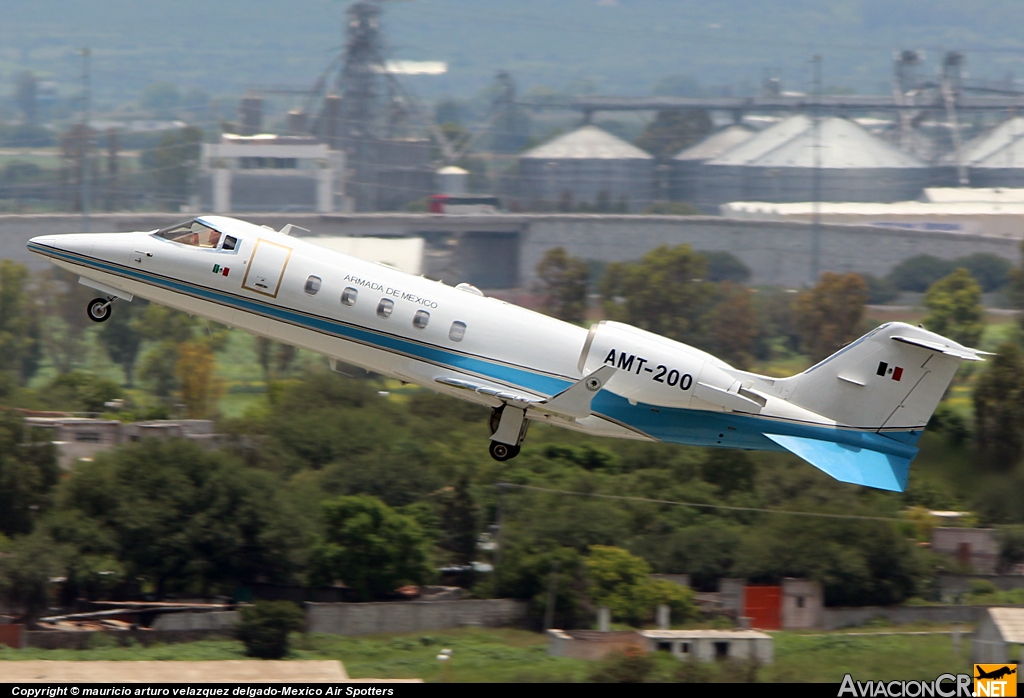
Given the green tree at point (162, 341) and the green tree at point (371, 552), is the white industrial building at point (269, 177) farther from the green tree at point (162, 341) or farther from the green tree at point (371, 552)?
the green tree at point (371, 552)

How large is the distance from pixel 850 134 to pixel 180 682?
144 meters

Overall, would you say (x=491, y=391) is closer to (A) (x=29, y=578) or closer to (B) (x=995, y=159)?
(A) (x=29, y=578)

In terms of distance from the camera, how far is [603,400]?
25312mm

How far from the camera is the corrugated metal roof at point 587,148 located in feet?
536

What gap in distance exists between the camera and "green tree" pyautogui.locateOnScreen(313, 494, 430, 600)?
50.6 metres

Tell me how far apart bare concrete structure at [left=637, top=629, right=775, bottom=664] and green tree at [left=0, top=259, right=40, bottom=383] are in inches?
2838

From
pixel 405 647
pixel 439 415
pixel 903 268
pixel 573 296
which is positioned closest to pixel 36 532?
pixel 405 647

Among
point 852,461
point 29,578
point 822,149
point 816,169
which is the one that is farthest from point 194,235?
point 822,149

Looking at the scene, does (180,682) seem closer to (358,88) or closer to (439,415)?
(439,415)

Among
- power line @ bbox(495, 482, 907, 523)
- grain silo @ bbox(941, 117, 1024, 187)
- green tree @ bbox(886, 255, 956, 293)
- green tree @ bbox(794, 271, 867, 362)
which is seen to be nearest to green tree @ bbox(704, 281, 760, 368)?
green tree @ bbox(794, 271, 867, 362)

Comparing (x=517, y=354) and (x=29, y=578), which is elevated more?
(x=517, y=354)

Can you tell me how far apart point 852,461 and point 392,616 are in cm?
2719

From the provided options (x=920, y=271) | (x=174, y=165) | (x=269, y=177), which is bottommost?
(x=920, y=271)

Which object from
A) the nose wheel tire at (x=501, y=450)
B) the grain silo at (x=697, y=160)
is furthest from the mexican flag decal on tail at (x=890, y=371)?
the grain silo at (x=697, y=160)
